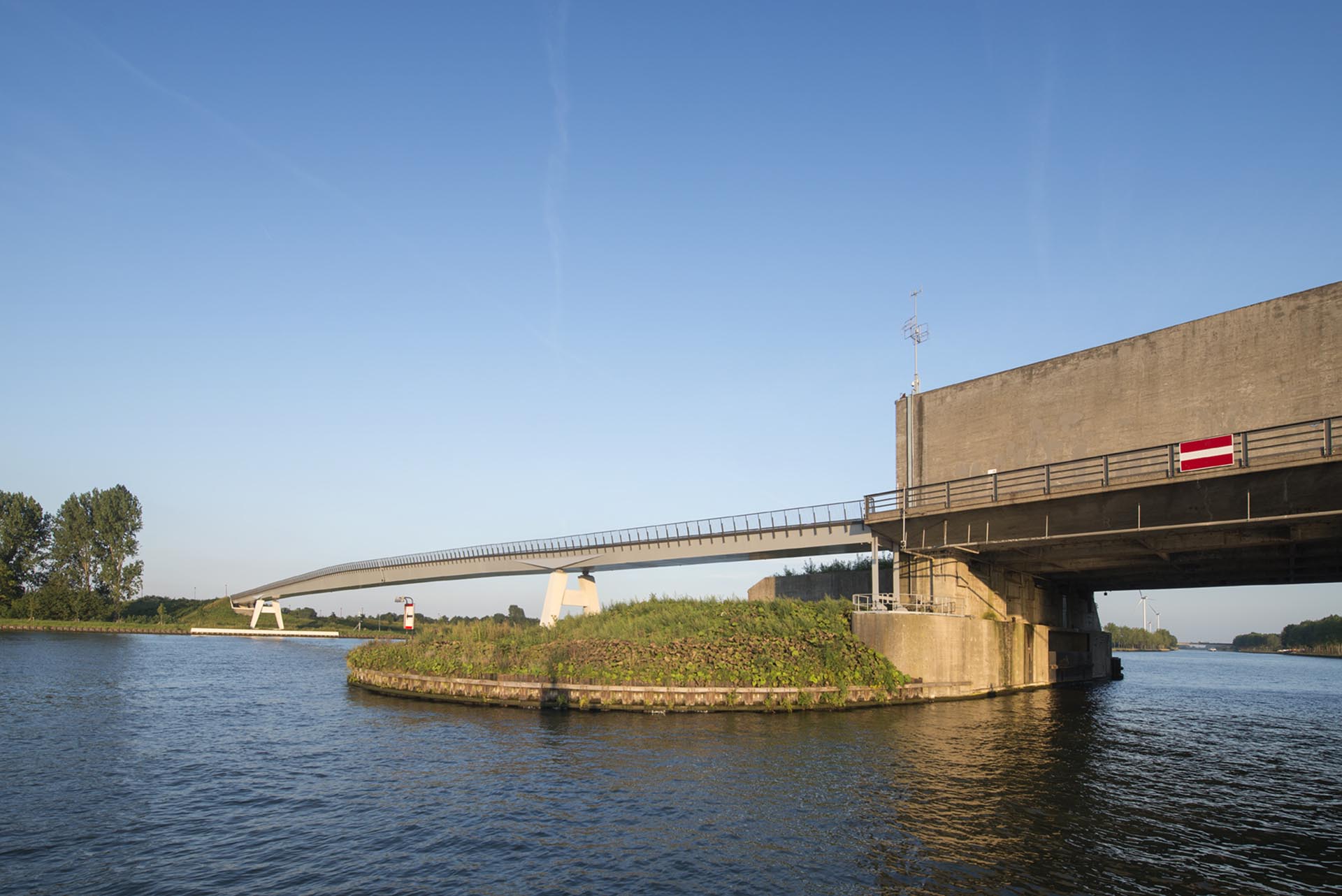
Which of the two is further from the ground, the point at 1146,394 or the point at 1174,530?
the point at 1146,394

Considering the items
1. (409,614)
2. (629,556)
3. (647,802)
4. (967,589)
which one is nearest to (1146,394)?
(967,589)

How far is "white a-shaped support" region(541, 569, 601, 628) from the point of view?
77.5 metres

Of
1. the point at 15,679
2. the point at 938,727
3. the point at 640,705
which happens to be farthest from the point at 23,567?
the point at 938,727

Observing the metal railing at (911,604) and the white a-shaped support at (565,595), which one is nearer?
the metal railing at (911,604)

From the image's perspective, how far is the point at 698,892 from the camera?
43.7 ft

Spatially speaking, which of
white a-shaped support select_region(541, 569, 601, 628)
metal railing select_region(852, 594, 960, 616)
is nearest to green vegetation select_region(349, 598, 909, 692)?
metal railing select_region(852, 594, 960, 616)

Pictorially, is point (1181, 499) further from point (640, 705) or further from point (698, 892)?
point (698, 892)

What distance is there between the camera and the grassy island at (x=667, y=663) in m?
34.7

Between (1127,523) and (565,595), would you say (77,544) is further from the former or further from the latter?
(1127,523)

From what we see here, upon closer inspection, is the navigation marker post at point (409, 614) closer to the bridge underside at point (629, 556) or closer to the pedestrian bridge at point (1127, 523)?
the bridge underside at point (629, 556)

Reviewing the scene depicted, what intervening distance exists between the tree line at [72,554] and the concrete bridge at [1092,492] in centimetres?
11126

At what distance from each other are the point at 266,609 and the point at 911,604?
131 metres

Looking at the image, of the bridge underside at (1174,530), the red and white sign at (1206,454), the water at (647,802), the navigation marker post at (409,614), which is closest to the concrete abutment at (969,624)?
the bridge underside at (1174,530)

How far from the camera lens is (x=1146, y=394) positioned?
126ft
